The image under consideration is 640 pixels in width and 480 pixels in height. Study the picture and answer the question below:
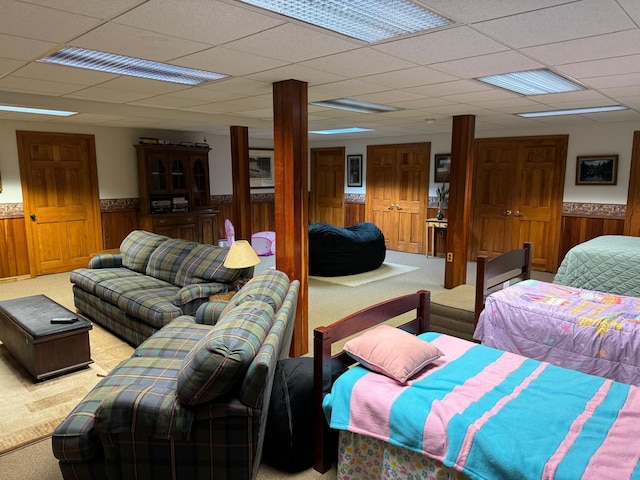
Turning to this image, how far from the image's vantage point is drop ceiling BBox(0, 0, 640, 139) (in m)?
1.96

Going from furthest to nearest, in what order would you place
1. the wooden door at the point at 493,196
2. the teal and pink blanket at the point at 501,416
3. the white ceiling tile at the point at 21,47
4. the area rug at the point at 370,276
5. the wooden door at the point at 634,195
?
the wooden door at the point at 493,196
the area rug at the point at 370,276
the wooden door at the point at 634,195
the white ceiling tile at the point at 21,47
the teal and pink blanket at the point at 501,416

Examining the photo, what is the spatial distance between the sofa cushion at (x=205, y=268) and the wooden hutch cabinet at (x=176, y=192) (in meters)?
3.25

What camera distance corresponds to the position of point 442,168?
784 cm

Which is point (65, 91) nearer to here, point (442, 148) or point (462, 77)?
point (462, 77)

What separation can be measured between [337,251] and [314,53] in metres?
4.03

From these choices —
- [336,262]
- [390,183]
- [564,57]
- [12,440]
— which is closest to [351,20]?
[564,57]

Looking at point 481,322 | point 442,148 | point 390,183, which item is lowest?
point 481,322

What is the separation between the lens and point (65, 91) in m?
3.96

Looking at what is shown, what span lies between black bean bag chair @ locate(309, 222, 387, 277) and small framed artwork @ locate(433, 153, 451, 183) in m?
2.02

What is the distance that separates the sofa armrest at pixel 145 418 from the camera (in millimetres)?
1928

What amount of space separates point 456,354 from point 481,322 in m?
1.16

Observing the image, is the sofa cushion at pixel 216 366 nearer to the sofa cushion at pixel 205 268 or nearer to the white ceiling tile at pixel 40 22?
the white ceiling tile at pixel 40 22

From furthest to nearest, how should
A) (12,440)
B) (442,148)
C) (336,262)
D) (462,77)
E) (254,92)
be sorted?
(442,148)
(336,262)
(254,92)
(462,77)
(12,440)

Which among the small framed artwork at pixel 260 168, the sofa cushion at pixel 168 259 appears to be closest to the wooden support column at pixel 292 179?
the sofa cushion at pixel 168 259
